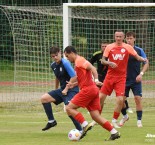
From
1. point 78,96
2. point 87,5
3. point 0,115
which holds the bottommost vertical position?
point 0,115

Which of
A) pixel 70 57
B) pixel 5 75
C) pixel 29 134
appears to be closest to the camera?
pixel 70 57

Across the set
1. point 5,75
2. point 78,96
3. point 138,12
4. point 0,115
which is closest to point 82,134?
point 78,96

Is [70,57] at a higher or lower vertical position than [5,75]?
higher

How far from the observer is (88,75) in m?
13.2

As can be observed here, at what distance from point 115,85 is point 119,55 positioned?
26.2 inches

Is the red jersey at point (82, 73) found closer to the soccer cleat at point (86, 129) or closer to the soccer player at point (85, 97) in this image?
the soccer player at point (85, 97)

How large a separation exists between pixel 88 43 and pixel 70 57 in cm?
847

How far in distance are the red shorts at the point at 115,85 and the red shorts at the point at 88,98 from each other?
1.88 metres

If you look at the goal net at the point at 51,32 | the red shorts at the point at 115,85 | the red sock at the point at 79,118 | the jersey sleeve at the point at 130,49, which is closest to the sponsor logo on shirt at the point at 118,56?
the jersey sleeve at the point at 130,49

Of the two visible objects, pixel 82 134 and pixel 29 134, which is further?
pixel 29 134

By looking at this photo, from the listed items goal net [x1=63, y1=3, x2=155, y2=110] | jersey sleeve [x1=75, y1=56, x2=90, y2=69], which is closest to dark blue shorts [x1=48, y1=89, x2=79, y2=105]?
jersey sleeve [x1=75, y1=56, x2=90, y2=69]

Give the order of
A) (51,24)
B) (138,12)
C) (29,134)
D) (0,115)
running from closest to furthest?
(29,134) < (0,115) < (51,24) < (138,12)

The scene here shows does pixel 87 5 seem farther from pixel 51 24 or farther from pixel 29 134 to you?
pixel 29 134

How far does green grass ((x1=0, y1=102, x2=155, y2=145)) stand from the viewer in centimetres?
1312
